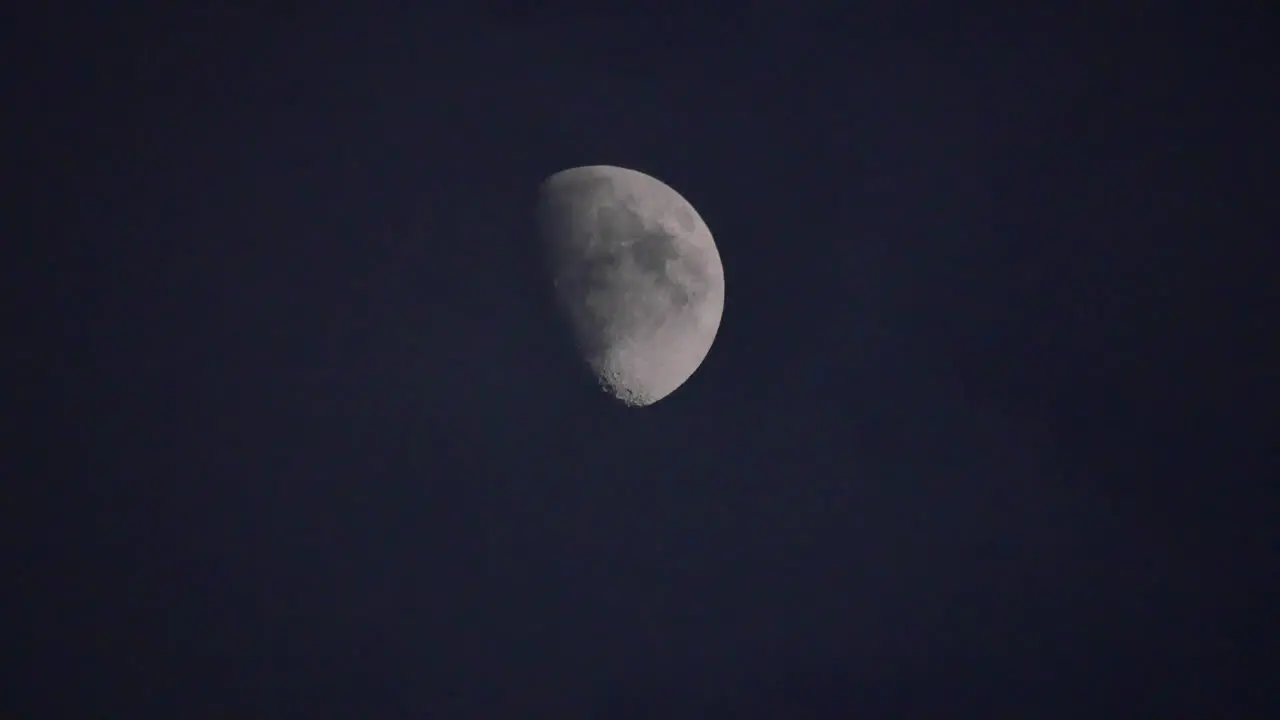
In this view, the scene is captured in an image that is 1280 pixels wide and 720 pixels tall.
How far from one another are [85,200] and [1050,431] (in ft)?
22.3

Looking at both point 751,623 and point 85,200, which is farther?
point 751,623

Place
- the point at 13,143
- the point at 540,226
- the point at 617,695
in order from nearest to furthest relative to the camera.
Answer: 1. the point at 13,143
2. the point at 540,226
3. the point at 617,695

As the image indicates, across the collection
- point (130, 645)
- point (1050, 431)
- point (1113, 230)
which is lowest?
point (130, 645)

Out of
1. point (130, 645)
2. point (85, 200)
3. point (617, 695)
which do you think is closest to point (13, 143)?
point (85, 200)

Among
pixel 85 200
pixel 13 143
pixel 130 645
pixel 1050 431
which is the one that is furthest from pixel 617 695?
pixel 13 143

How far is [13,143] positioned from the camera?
5516mm

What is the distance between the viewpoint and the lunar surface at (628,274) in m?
5.76

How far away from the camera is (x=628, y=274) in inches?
226

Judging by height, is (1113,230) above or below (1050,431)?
above

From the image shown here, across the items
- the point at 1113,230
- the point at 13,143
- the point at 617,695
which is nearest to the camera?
the point at 13,143

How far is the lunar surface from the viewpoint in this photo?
5.76m

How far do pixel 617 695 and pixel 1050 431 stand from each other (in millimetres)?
3724

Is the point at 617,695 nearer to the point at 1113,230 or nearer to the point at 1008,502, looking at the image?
the point at 1008,502

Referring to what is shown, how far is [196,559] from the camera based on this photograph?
5.79 meters
